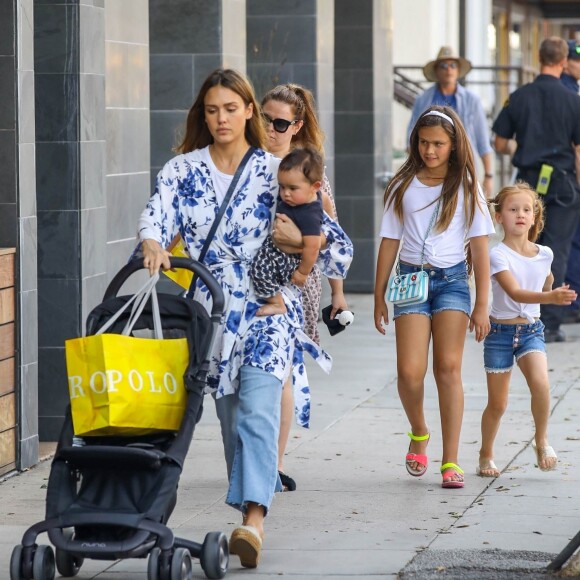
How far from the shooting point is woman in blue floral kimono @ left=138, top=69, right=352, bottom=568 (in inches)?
221

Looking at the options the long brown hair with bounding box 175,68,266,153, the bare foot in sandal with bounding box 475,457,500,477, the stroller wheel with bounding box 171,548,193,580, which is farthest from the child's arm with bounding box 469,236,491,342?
the stroller wheel with bounding box 171,548,193,580

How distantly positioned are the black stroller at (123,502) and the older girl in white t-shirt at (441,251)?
1731mm

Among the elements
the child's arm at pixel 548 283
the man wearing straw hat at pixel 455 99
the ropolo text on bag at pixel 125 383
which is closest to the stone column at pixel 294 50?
the man wearing straw hat at pixel 455 99

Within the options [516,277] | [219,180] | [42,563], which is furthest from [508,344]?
[42,563]

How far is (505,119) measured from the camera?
11625mm

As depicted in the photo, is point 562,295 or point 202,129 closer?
point 202,129

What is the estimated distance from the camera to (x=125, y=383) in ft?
16.9

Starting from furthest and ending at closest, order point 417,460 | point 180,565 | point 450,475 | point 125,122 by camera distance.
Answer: point 125,122 → point 417,460 → point 450,475 → point 180,565

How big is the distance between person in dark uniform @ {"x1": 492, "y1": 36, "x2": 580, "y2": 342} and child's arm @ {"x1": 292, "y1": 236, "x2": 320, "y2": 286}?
5936mm

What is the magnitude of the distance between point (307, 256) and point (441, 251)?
121 cm

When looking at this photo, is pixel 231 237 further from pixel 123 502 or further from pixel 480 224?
pixel 480 224

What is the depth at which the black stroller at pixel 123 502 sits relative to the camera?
16.6 feet

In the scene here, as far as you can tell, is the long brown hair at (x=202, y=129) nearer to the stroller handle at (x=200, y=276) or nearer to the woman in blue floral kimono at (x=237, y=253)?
the woman in blue floral kimono at (x=237, y=253)

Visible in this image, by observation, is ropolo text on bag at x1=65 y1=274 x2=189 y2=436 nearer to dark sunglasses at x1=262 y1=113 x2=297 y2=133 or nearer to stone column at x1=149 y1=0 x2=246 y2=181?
dark sunglasses at x1=262 y1=113 x2=297 y2=133
